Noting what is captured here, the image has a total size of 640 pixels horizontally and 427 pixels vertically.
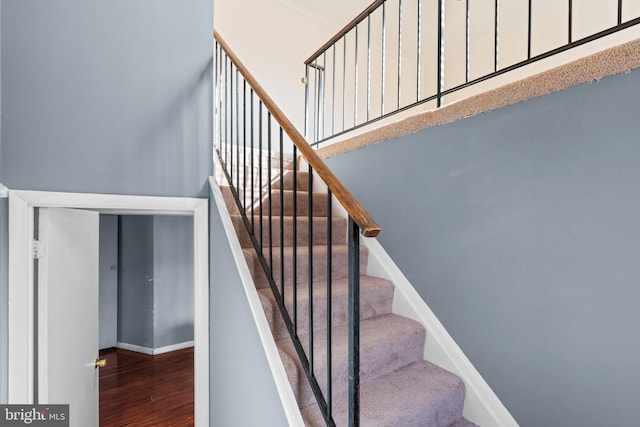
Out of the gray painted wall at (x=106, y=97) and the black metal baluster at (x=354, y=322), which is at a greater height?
the gray painted wall at (x=106, y=97)

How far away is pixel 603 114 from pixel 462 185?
591 mm

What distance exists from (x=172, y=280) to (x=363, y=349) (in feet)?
10.9

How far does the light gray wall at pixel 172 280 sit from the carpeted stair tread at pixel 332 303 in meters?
2.90

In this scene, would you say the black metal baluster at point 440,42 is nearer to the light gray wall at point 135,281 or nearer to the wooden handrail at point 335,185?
the wooden handrail at point 335,185

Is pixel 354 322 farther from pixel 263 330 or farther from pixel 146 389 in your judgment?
pixel 146 389

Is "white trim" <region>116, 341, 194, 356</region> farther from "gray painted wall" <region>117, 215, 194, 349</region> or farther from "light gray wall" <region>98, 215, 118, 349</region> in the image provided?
"light gray wall" <region>98, 215, 118, 349</region>

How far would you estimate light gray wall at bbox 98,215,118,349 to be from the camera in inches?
162

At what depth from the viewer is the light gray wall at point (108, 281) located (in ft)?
13.5

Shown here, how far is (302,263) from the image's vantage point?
180cm

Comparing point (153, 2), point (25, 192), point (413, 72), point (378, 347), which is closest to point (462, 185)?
point (378, 347)

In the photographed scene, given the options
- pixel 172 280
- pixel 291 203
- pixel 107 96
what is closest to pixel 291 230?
pixel 291 203

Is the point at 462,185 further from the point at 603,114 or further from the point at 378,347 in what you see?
the point at 378,347

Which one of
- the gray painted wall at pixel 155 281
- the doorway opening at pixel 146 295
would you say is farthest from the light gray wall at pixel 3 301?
the gray painted wall at pixel 155 281

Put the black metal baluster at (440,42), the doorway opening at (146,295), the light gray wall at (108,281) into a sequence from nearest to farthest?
the black metal baluster at (440,42) → the doorway opening at (146,295) → the light gray wall at (108,281)
